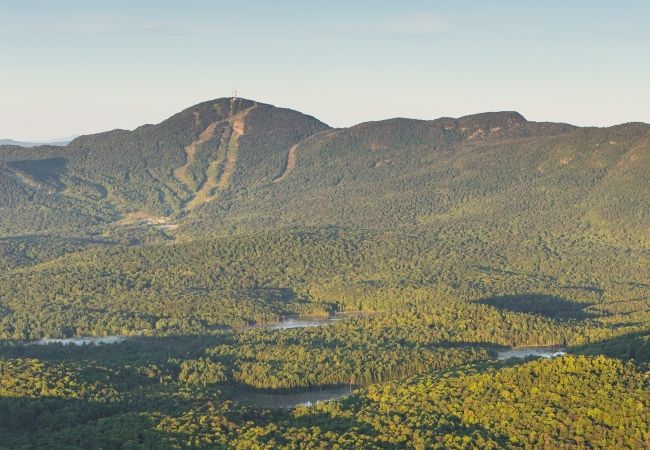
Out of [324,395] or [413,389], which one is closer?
[413,389]

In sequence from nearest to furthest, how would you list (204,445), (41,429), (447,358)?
(204,445)
(41,429)
(447,358)

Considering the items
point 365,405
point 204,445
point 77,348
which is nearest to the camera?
point 204,445

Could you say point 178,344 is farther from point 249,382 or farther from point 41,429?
point 41,429

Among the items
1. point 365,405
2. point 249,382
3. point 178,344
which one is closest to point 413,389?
point 365,405

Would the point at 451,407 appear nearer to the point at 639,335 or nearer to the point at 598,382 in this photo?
the point at 598,382

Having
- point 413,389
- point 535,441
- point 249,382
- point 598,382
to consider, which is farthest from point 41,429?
point 598,382

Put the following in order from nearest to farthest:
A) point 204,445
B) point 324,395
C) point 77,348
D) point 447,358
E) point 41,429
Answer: point 204,445, point 41,429, point 324,395, point 447,358, point 77,348

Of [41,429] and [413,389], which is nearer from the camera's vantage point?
[41,429]

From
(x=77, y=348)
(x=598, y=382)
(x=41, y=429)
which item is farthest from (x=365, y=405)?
(x=77, y=348)

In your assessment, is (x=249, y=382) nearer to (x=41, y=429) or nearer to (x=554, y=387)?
(x=41, y=429)

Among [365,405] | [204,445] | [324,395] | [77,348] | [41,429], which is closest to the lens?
[204,445]
